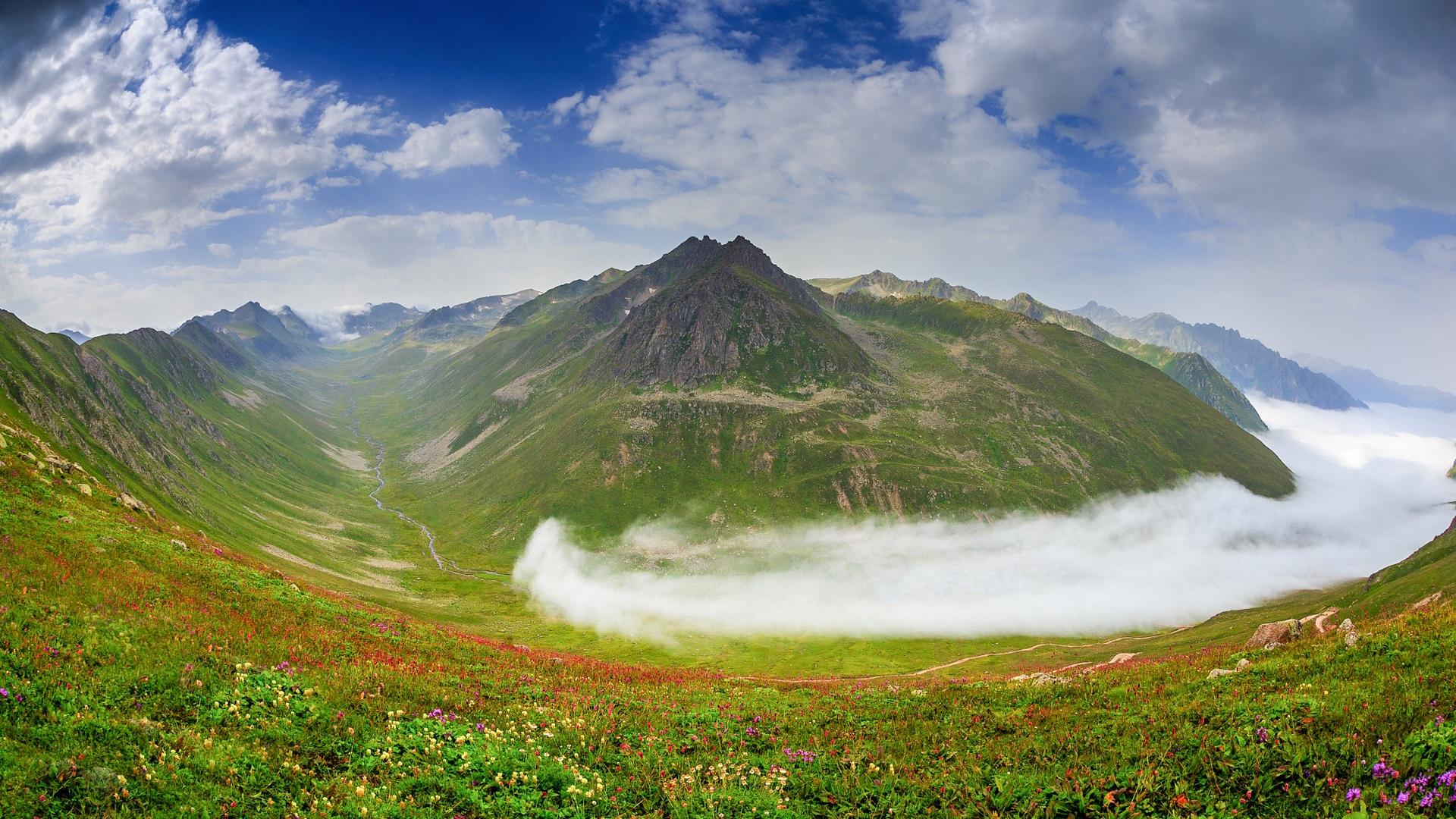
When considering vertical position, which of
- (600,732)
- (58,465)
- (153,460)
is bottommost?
(153,460)

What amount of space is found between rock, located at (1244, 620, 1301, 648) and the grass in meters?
4.10

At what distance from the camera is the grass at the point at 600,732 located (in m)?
12.8

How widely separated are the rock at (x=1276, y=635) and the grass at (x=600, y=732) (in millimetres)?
4096

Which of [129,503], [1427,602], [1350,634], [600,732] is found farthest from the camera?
[129,503]

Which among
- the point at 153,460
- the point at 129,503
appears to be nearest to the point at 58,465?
the point at 129,503

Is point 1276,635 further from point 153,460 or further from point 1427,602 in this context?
point 153,460

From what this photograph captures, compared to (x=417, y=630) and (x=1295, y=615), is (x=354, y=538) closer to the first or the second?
(x=417, y=630)

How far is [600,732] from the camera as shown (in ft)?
64.8

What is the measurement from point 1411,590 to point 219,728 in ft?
362

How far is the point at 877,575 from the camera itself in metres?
179

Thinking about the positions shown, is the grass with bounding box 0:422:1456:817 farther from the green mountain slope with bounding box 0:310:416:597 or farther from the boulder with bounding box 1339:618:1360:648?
the green mountain slope with bounding box 0:310:416:597

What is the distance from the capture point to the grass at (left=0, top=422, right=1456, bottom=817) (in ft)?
42.1

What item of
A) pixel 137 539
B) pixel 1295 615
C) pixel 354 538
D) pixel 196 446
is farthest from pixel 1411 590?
pixel 196 446

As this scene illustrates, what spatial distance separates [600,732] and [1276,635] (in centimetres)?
3389
